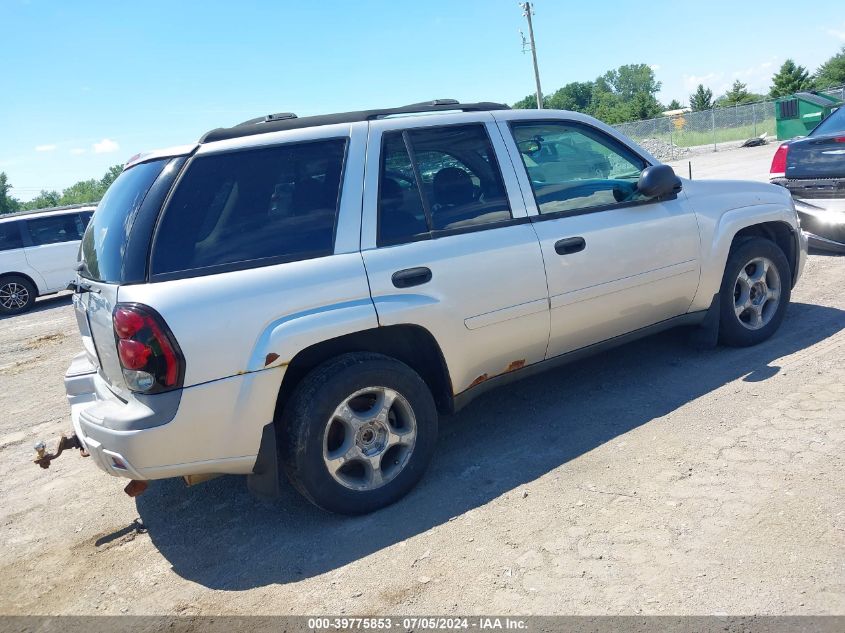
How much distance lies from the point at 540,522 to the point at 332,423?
3.64 ft

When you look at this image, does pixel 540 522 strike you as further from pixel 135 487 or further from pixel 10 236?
pixel 10 236

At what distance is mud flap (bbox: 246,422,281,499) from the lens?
3.30 metres

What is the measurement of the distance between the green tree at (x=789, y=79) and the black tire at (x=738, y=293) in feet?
181

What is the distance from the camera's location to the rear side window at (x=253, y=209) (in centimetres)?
320

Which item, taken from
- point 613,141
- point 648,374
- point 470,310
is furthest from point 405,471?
point 613,141

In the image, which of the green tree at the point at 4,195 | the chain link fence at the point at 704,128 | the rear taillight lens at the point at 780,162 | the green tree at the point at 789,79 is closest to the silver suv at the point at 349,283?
the rear taillight lens at the point at 780,162

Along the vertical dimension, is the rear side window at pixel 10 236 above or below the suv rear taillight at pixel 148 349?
above

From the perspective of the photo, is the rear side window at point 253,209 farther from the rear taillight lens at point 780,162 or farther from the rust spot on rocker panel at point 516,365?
the rear taillight lens at point 780,162

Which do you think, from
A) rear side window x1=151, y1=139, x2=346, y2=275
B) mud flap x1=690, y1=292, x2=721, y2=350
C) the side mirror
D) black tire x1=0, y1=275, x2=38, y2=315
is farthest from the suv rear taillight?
black tire x1=0, y1=275, x2=38, y2=315

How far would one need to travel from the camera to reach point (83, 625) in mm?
3029

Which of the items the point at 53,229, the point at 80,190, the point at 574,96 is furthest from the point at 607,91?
the point at 53,229

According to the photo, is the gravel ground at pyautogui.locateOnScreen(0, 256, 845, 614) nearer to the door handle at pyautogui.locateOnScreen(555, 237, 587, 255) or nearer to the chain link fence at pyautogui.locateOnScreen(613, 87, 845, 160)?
the door handle at pyautogui.locateOnScreen(555, 237, 587, 255)

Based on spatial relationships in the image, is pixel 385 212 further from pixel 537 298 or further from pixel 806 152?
pixel 806 152

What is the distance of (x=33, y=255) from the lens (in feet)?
46.5
